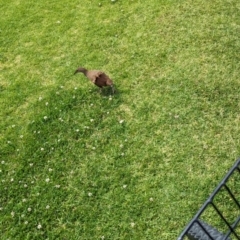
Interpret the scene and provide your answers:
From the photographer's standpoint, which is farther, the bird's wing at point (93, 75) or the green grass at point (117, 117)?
the bird's wing at point (93, 75)

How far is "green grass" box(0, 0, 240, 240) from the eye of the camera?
4766 mm

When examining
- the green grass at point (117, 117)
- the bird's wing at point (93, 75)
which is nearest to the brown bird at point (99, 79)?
the bird's wing at point (93, 75)

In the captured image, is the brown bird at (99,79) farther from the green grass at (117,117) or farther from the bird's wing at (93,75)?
the green grass at (117,117)

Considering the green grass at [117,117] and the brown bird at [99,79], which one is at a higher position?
the brown bird at [99,79]

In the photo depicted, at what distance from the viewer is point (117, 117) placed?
574 cm

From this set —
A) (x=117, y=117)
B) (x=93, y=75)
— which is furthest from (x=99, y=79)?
(x=117, y=117)

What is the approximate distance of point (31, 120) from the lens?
5.92 meters

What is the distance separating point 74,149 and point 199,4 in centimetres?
369

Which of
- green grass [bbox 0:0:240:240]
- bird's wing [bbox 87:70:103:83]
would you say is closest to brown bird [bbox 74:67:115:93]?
bird's wing [bbox 87:70:103:83]

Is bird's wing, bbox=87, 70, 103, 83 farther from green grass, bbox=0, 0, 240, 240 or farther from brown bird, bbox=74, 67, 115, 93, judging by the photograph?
green grass, bbox=0, 0, 240, 240

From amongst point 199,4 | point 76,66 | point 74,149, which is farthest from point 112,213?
point 199,4

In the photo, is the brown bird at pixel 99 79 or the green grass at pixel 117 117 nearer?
the green grass at pixel 117 117

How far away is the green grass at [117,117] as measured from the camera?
477cm

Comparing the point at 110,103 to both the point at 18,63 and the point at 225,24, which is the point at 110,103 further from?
the point at 225,24
